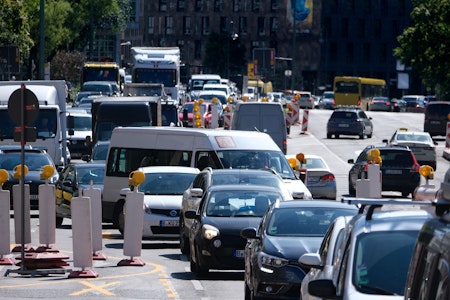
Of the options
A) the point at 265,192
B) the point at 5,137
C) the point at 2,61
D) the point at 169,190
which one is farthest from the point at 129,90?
the point at 265,192

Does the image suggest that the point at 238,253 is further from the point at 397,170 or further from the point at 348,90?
the point at 348,90

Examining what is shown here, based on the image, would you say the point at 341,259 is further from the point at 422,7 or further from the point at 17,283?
the point at 422,7

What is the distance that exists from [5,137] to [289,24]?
428 ft

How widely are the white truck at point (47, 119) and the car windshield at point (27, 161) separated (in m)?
6.99

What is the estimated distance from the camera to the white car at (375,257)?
30.4 feet

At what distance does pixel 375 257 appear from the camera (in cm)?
957

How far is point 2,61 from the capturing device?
52312mm

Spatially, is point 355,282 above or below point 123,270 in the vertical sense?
above

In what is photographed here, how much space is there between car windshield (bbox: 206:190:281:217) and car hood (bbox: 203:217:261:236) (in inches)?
8.2

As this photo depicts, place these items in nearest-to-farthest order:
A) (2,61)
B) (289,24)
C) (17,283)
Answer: (17,283) < (2,61) < (289,24)

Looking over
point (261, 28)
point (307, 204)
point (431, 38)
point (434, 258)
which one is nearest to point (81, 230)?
point (307, 204)

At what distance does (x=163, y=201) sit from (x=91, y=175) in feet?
21.9

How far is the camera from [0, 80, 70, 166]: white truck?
1684 inches

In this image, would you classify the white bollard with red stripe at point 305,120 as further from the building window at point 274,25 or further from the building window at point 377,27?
the building window at point 274,25
